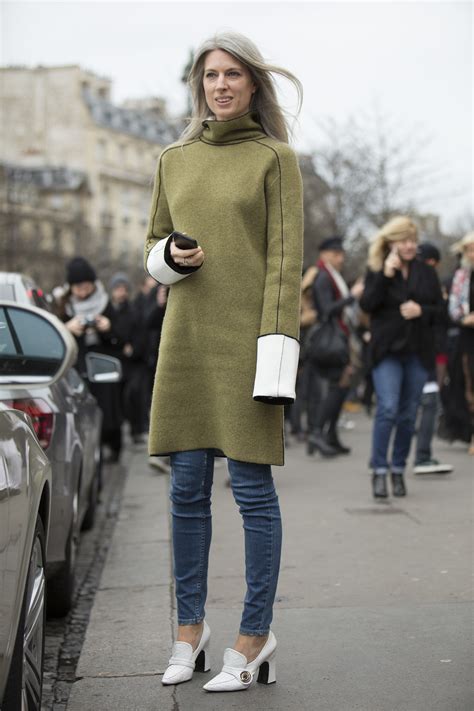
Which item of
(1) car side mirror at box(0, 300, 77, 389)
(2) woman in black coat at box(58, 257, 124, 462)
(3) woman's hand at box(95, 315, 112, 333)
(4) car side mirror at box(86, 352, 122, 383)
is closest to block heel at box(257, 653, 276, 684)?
(1) car side mirror at box(0, 300, 77, 389)

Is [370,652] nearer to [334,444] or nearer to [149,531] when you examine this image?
[149,531]

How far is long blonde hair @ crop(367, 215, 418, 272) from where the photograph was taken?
28.7ft

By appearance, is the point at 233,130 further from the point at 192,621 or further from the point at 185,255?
the point at 192,621

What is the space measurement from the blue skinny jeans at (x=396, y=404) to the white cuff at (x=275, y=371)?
455 centimetres

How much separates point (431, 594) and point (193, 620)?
164 cm

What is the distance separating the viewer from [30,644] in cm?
359

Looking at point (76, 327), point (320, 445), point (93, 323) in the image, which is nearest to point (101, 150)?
point (320, 445)

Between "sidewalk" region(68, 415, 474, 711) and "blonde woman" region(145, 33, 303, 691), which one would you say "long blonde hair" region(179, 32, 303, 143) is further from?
"sidewalk" region(68, 415, 474, 711)

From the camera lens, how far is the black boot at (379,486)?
860cm

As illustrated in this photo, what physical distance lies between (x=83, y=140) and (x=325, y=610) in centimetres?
9665

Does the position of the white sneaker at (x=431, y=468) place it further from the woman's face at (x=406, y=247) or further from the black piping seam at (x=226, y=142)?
the black piping seam at (x=226, y=142)

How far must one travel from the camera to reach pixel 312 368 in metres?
13.4

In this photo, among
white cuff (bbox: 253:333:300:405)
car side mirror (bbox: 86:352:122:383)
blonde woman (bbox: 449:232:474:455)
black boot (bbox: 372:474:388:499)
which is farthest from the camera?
blonde woman (bbox: 449:232:474:455)

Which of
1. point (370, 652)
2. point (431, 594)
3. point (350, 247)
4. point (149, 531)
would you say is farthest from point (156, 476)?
point (350, 247)
